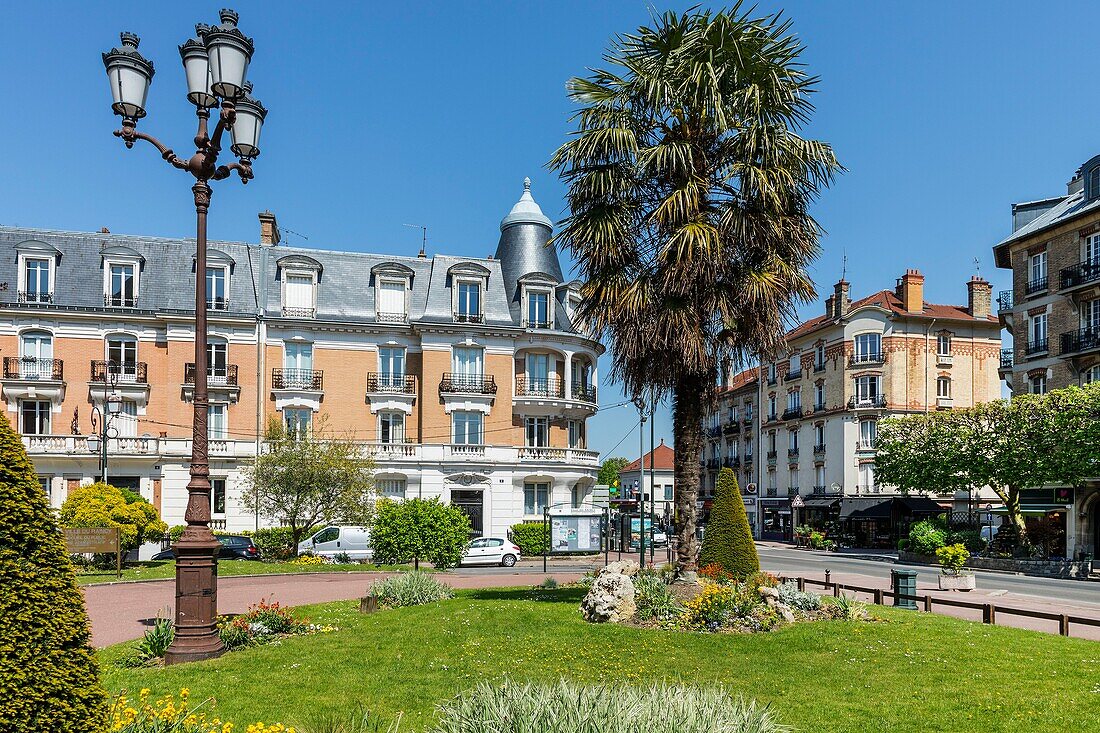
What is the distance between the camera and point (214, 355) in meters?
40.0

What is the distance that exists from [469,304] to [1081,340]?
2855 cm

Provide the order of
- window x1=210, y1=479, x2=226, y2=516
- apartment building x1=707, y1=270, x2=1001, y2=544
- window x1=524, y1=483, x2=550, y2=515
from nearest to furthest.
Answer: window x1=210, y1=479, x2=226, y2=516, window x1=524, y1=483, x2=550, y2=515, apartment building x1=707, y1=270, x2=1001, y2=544

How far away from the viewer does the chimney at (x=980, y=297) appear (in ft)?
178

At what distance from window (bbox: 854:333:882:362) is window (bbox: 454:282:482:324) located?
25764mm

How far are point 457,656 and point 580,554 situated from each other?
2811 centimetres

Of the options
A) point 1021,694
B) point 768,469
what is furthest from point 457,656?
point 768,469

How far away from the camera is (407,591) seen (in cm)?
1691

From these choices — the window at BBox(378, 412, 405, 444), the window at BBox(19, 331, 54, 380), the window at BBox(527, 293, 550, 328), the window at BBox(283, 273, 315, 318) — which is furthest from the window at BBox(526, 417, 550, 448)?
the window at BBox(19, 331, 54, 380)

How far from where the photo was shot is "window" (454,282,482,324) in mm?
42688

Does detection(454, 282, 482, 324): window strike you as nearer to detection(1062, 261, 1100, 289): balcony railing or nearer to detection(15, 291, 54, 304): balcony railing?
detection(15, 291, 54, 304): balcony railing

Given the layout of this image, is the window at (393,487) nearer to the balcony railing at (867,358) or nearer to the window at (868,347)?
the balcony railing at (867,358)

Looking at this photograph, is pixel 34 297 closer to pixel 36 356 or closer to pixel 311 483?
pixel 36 356

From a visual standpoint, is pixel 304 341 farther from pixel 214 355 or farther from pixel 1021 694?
pixel 1021 694

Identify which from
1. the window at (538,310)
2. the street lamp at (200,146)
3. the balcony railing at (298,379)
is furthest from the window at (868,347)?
the street lamp at (200,146)
